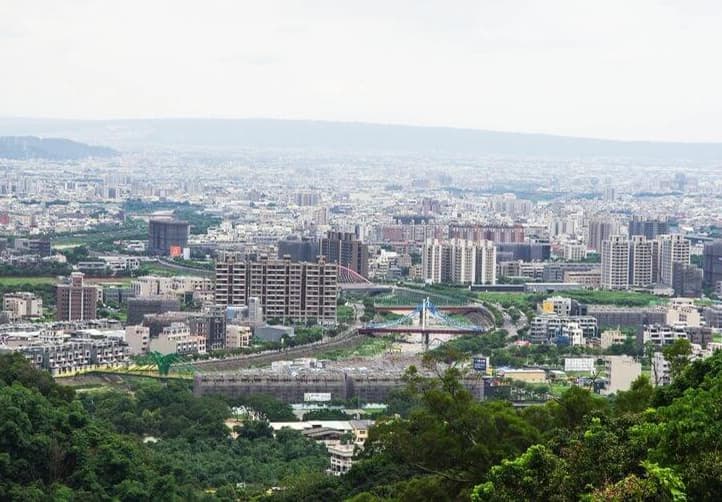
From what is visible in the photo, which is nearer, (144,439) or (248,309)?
(144,439)

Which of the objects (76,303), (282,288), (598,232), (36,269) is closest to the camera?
(76,303)

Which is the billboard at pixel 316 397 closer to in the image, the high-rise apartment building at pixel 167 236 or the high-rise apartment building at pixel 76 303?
the high-rise apartment building at pixel 76 303

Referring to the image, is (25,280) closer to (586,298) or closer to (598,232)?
(586,298)

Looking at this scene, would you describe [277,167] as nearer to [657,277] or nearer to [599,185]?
[599,185]

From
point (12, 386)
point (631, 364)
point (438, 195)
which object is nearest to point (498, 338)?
point (631, 364)

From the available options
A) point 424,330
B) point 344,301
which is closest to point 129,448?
point 424,330

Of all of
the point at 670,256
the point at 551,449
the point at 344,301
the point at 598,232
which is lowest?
the point at 344,301
